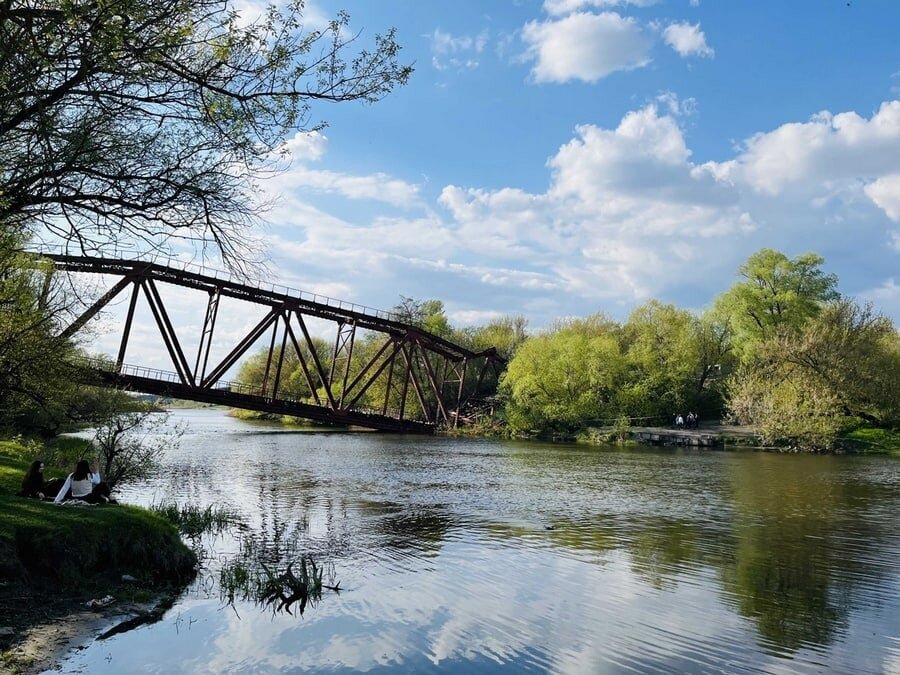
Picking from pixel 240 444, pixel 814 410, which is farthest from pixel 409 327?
pixel 814 410

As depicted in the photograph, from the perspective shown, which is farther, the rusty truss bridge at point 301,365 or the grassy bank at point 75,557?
the rusty truss bridge at point 301,365

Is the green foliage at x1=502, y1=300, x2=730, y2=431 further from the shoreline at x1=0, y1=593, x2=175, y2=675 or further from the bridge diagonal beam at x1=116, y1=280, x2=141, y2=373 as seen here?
the shoreline at x1=0, y1=593, x2=175, y2=675

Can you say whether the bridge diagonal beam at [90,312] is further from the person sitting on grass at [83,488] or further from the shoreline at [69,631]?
the shoreline at [69,631]

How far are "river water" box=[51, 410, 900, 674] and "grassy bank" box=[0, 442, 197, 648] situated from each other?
2.74 feet

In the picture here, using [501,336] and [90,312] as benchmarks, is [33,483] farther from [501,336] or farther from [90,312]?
[501,336]

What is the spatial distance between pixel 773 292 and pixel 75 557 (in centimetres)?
6121

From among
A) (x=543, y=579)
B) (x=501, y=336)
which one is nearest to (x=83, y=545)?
(x=543, y=579)

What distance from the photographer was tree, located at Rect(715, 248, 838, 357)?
196 feet

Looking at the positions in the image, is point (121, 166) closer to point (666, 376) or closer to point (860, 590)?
point (860, 590)

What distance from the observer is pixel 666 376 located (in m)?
60.5

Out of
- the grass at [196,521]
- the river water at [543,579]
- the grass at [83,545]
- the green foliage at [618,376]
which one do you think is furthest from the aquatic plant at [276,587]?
the green foliage at [618,376]

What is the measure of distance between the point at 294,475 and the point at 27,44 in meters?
23.3

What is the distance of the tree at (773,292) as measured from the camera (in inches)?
2357

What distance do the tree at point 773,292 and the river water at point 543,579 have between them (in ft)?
115
